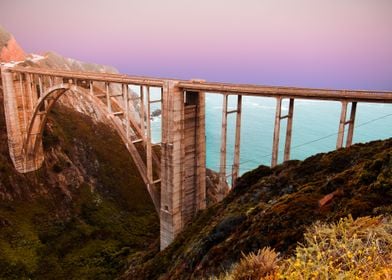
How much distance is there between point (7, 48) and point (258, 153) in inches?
2928

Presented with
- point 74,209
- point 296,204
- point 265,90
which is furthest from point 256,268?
point 74,209

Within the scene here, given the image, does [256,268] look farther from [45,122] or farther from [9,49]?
[9,49]

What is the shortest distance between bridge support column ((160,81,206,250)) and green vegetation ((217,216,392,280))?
16365mm

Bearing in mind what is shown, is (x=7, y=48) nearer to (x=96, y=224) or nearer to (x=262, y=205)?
(x=96, y=224)

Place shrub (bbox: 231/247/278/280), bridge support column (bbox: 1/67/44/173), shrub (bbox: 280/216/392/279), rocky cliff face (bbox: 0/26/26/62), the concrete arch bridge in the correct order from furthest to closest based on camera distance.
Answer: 1. rocky cliff face (bbox: 0/26/26/62)
2. bridge support column (bbox: 1/67/44/173)
3. the concrete arch bridge
4. shrub (bbox: 231/247/278/280)
5. shrub (bbox: 280/216/392/279)

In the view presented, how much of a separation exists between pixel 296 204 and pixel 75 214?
31693mm

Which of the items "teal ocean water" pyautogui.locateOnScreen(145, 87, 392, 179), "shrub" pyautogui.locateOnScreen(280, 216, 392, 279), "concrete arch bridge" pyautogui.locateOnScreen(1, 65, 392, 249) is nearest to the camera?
"shrub" pyautogui.locateOnScreen(280, 216, 392, 279)

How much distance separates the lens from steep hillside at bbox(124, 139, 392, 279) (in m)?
8.34

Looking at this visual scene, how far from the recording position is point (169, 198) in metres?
23.1

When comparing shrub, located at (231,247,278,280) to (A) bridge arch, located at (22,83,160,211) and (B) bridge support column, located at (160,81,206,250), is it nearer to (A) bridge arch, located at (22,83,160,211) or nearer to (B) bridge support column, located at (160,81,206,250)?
(B) bridge support column, located at (160,81,206,250)

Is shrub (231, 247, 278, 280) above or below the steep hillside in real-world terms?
above

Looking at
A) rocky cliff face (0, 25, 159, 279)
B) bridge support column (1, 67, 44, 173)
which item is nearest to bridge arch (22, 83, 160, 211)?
bridge support column (1, 67, 44, 173)

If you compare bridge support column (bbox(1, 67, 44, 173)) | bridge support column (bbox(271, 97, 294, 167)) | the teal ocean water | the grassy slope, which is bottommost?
the teal ocean water

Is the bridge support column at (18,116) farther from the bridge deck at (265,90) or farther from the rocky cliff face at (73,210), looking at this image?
the bridge deck at (265,90)
